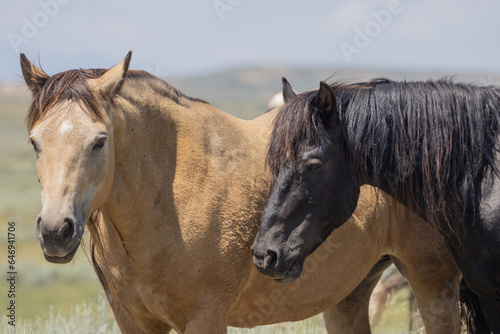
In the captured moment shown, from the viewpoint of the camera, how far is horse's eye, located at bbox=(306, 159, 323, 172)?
347 cm

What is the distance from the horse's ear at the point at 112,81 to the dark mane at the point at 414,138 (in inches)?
38.2

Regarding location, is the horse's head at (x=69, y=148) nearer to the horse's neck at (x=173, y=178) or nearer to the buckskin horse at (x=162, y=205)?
the buckskin horse at (x=162, y=205)

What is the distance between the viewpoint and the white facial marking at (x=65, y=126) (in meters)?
3.23

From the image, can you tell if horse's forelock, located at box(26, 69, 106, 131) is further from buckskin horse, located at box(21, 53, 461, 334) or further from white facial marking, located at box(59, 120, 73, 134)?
white facial marking, located at box(59, 120, 73, 134)

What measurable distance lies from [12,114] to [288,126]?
127 metres

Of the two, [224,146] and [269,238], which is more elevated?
[224,146]

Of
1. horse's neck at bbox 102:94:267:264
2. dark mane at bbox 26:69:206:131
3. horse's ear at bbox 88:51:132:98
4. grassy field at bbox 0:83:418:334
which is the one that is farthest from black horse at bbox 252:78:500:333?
grassy field at bbox 0:83:418:334

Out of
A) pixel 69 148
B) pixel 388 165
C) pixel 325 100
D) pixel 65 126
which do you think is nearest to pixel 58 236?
pixel 69 148

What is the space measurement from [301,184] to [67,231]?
1.34 metres

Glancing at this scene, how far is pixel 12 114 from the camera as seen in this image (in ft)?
394

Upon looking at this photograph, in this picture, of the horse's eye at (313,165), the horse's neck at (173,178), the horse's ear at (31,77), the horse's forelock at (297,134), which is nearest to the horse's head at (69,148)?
the horse's ear at (31,77)

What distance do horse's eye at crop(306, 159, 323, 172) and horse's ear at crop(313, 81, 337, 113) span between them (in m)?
0.33

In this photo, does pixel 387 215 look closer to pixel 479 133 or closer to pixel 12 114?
pixel 479 133

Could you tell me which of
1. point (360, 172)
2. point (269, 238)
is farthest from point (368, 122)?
point (269, 238)
